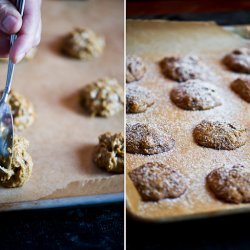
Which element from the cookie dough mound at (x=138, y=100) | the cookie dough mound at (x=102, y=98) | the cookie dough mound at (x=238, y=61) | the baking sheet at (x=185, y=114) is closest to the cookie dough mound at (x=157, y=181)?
the baking sheet at (x=185, y=114)

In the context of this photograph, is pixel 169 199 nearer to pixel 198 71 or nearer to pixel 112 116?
pixel 112 116

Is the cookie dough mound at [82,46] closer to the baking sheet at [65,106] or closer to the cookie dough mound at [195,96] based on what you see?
the baking sheet at [65,106]

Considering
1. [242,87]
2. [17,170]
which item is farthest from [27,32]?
[242,87]

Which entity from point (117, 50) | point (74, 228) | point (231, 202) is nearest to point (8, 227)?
point (74, 228)

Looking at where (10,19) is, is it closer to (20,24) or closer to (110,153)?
(20,24)

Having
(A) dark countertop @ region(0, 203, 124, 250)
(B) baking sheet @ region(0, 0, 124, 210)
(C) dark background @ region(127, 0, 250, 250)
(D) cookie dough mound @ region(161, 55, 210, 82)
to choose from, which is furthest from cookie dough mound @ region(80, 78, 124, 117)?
(C) dark background @ region(127, 0, 250, 250)

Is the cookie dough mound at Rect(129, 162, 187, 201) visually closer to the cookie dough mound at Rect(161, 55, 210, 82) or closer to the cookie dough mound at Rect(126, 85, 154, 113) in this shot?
the cookie dough mound at Rect(126, 85, 154, 113)
